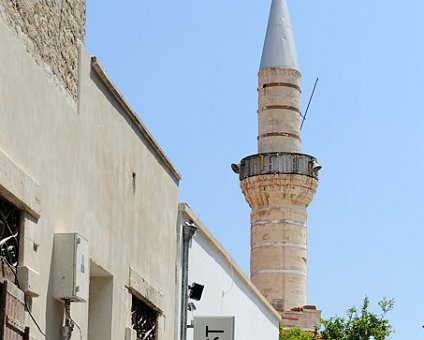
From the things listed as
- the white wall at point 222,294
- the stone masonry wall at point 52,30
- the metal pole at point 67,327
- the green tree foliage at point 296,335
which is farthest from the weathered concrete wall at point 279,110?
the metal pole at point 67,327

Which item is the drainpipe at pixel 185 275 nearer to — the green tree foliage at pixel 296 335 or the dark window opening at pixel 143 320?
the dark window opening at pixel 143 320

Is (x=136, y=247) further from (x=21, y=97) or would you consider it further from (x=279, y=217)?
(x=279, y=217)

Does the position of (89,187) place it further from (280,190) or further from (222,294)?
(280,190)

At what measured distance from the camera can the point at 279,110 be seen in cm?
4450

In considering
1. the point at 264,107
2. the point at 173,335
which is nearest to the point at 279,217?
the point at 264,107

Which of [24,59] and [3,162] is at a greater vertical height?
[24,59]

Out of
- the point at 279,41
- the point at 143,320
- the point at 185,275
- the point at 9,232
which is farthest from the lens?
the point at 279,41

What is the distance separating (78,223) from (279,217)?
35345mm

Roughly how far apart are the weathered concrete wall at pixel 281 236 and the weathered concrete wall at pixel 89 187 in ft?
103

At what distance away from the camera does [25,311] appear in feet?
27.7

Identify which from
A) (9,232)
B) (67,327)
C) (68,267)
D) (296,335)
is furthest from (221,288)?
(296,335)

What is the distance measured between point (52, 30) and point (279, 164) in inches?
1392

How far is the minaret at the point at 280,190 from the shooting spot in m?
44.5

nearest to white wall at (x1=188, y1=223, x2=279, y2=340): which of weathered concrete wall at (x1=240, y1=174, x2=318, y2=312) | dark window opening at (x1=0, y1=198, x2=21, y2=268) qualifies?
dark window opening at (x1=0, y1=198, x2=21, y2=268)
